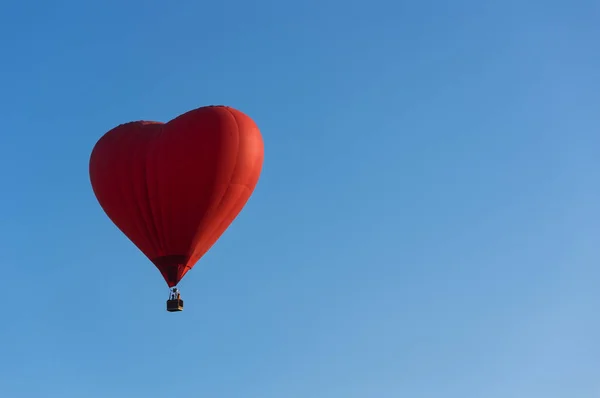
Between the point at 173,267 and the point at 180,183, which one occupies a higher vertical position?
the point at 180,183

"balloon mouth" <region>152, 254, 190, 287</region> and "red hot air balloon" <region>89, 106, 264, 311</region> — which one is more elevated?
"red hot air balloon" <region>89, 106, 264, 311</region>

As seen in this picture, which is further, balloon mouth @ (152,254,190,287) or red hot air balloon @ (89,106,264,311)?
red hot air balloon @ (89,106,264,311)

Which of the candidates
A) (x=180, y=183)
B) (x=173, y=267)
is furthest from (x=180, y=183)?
(x=173, y=267)

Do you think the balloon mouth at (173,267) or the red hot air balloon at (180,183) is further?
the red hot air balloon at (180,183)

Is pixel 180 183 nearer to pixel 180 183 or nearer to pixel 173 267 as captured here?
pixel 180 183

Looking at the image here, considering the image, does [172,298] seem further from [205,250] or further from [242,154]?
[242,154]

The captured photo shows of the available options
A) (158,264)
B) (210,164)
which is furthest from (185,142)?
(158,264)
